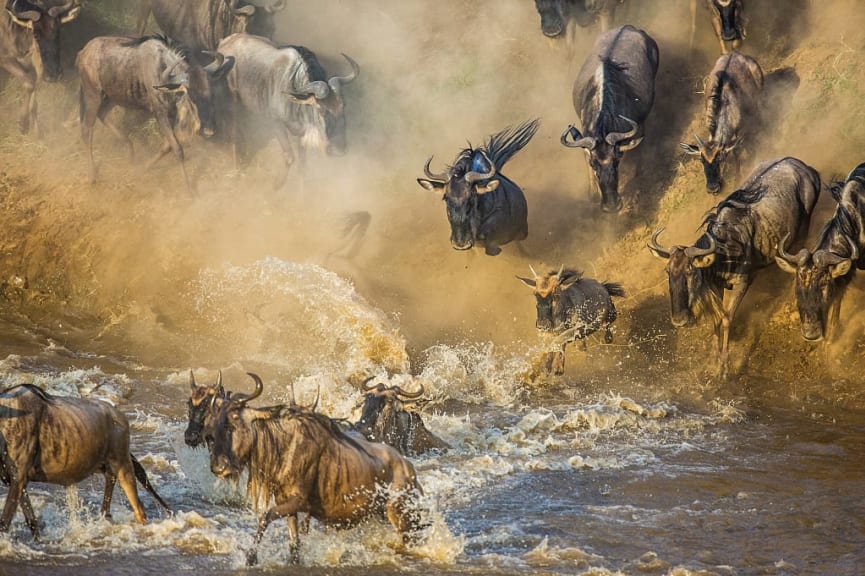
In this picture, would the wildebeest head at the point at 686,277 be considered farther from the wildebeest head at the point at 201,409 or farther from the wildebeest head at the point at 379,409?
the wildebeest head at the point at 201,409

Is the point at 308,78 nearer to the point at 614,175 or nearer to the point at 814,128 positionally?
the point at 614,175

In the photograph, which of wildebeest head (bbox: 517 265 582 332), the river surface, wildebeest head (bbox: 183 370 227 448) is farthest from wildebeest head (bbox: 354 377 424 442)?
wildebeest head (bbox: 517 265 582 332)

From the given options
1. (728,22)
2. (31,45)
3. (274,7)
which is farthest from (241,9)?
(728,22)

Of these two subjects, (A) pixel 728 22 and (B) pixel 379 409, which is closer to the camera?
(B) pixel 379 409

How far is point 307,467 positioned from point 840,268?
22.4 feet

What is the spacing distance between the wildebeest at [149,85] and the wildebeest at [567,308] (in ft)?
Result: 18.8

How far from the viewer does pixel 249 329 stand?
14594mm

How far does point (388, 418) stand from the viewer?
32.7 ft

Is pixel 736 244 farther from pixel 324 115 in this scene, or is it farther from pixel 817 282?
pixel 324 115

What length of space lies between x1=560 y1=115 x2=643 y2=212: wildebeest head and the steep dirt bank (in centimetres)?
46

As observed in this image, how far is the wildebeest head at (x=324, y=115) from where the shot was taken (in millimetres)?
16641

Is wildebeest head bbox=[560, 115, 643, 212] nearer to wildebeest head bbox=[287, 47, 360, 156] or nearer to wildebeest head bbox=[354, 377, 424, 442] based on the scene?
wildebeest head bbox=[287, 47, 360, 156]

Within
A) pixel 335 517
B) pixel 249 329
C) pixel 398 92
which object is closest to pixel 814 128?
pixel 398 92

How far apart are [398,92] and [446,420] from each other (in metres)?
7.71
